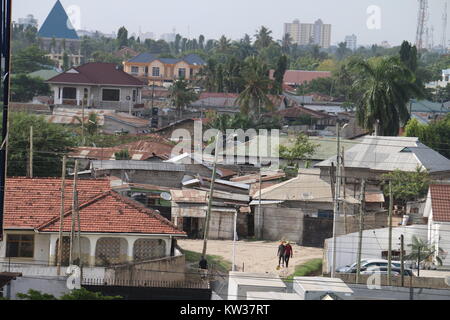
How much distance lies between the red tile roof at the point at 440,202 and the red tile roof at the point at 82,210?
283 inches

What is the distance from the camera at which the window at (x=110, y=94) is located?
64250 millimetres

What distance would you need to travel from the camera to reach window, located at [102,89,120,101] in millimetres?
64250

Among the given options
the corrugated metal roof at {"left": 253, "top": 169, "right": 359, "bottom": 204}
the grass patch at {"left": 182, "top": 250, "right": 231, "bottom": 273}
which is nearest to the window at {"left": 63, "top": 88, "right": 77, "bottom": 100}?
the corrugated metal roof at {"left": 253, "top": 169, "right": 359, "bottom": 204}

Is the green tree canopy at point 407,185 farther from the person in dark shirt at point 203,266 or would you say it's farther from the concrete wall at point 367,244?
the person in dark shirt at point 203,266

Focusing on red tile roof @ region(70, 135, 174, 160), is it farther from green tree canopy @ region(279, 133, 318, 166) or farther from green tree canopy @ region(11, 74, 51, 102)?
green tree canopy @ region(11, 74, 51, 102)

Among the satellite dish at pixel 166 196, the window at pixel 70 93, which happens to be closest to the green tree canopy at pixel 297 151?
the satellite dish at pixel 166 196

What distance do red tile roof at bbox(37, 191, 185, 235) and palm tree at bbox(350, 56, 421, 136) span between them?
23.7 metres

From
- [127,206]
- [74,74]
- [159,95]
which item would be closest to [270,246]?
[127,206]

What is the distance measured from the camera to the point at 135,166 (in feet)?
112

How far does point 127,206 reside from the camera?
81.6 ft

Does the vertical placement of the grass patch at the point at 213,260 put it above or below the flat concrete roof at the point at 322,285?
below

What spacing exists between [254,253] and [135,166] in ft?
27.5
